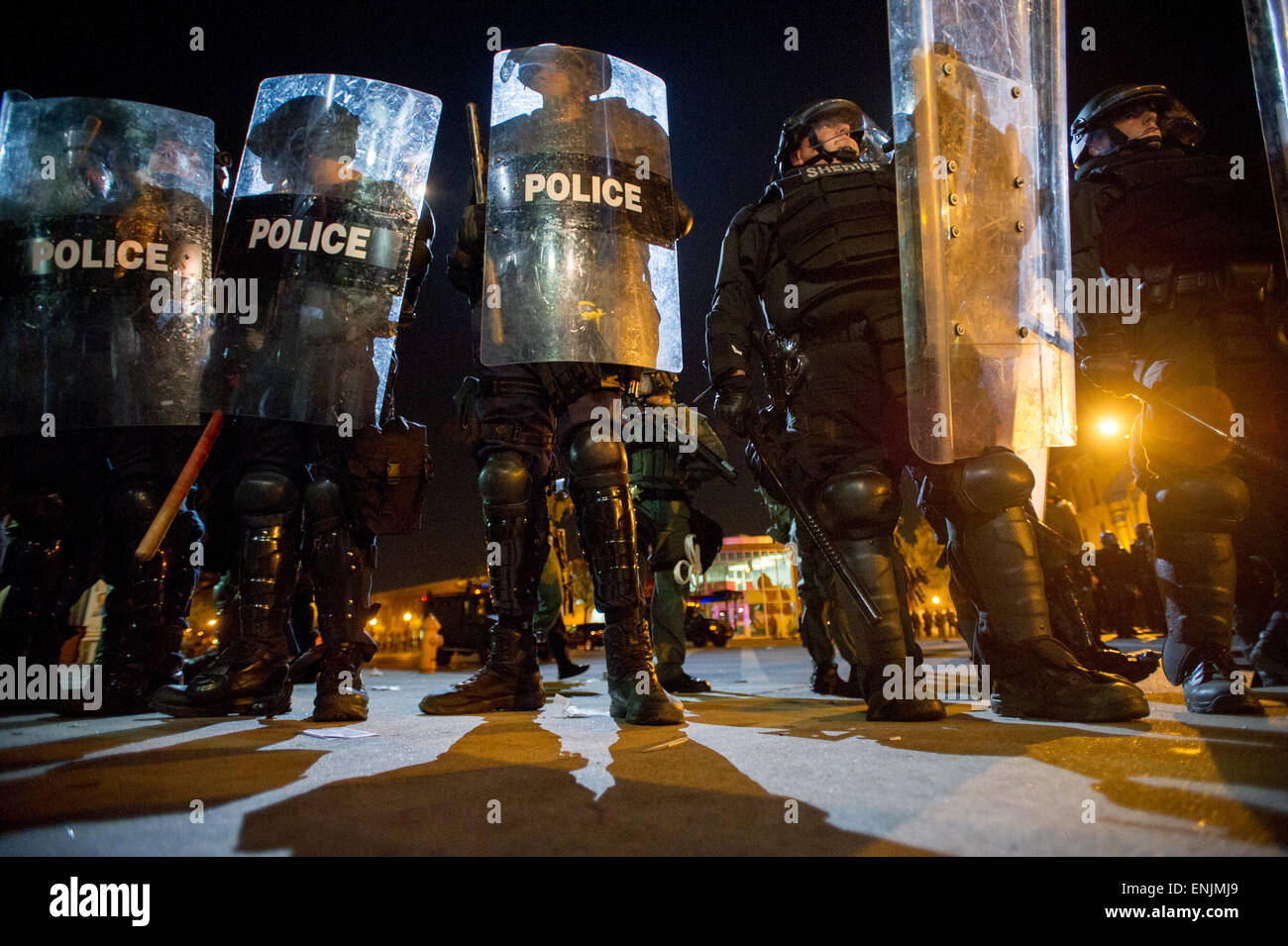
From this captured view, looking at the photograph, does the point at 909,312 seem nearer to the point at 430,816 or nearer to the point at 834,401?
the point at 834,401

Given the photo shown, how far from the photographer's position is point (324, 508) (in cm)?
274

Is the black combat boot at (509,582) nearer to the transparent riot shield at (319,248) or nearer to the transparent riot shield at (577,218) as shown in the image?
the transparent riot shield at (577,218)

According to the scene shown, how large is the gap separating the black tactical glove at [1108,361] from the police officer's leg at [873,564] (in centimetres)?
98

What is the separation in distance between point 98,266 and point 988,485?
375cm

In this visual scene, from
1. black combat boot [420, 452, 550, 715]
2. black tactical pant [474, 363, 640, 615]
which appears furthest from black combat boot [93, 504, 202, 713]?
black tactical pant [474, 363, 640, 615]

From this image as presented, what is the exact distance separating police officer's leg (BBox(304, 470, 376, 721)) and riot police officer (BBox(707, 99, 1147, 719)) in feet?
5.43

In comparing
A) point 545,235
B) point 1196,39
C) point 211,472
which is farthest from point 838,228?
point 1196,39

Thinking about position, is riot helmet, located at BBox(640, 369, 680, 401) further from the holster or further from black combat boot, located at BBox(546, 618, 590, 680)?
black combat boot, located at BBox(546, 618, 590, 680)

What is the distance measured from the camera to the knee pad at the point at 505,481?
8.70 ft

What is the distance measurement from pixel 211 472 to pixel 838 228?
3308 millimetres

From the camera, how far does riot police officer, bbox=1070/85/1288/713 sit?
2445 mm

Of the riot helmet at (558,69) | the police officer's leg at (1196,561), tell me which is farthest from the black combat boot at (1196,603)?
the riot helmet at (558,69)

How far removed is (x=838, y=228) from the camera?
8.39 feet

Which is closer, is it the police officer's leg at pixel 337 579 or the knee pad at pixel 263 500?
the police officer's leg at pixel 337 579
